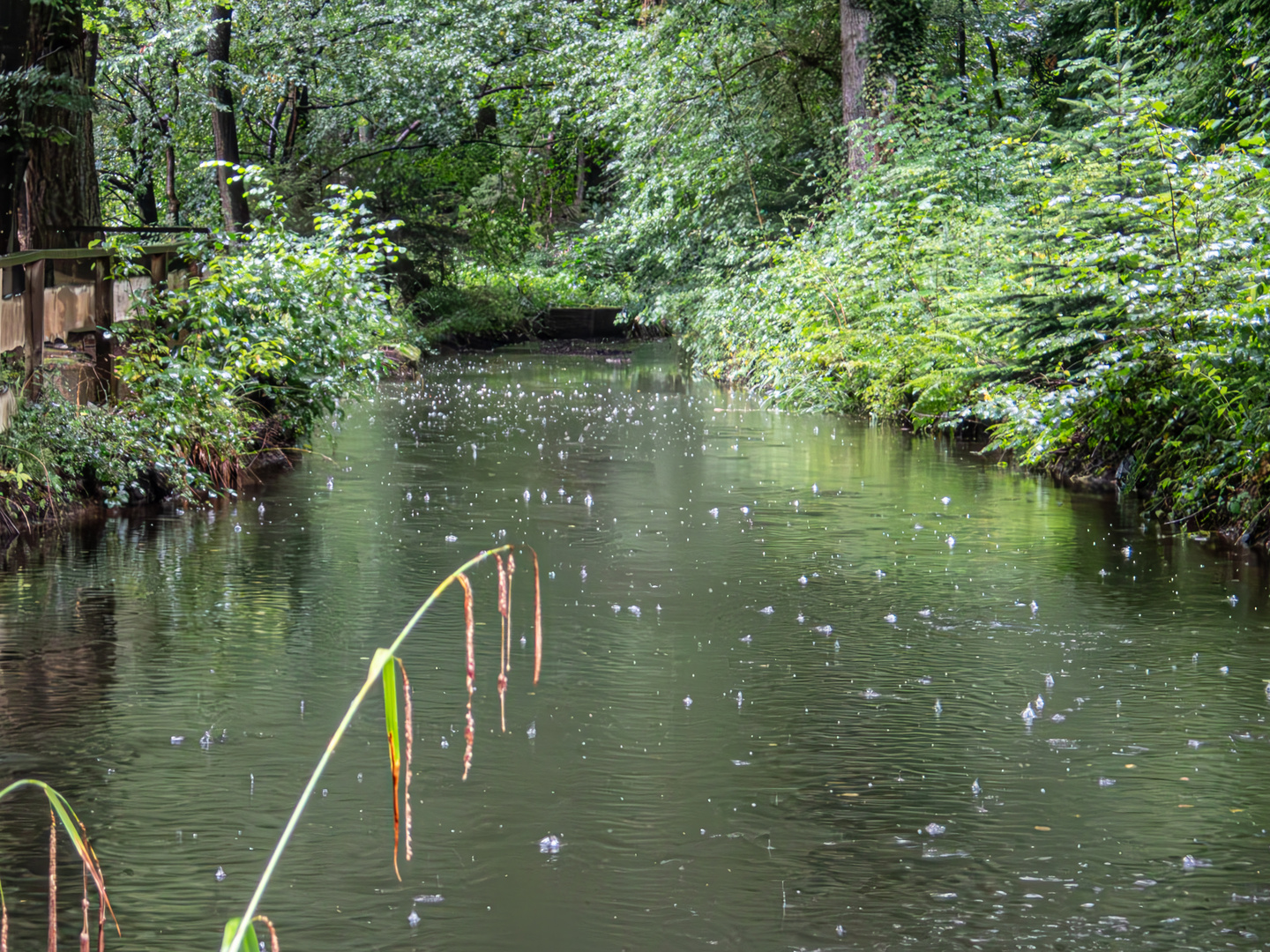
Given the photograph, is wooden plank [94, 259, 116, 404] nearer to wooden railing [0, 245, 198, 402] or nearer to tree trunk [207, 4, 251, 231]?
wooden railing [0, 245, 198, 402]

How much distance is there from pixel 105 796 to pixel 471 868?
1.39 m

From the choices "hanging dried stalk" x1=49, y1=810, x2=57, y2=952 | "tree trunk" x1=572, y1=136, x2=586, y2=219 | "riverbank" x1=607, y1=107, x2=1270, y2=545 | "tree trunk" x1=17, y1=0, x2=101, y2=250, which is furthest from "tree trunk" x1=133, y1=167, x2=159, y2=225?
"hanging dried stalk" x1=49, y1=810, x2=57, y2=952

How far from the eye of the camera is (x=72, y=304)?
10.5 meters

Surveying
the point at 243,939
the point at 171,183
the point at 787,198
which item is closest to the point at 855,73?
the point at 787,198

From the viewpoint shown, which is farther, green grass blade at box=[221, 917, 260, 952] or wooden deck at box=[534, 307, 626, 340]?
wooden deck at box=[534, 307, 626, 340]

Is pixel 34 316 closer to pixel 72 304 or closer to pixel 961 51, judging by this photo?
pixel 72 304

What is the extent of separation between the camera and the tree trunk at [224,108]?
22.7 m

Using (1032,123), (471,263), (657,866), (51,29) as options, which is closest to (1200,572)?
(657,866)

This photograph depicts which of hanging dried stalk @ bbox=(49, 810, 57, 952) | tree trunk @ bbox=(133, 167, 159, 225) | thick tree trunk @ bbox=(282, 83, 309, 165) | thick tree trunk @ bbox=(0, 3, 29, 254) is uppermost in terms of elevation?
thick tree trunk @ bbox=(282, 83, 309, 165)

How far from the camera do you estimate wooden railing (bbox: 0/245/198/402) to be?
9.59m

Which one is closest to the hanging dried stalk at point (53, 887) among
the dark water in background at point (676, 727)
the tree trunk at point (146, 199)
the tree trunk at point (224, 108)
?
the dark water in background at point (676, 727)

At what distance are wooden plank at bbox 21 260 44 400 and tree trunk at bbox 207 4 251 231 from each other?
1302 centimetres

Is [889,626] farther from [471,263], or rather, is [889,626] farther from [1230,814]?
[471,263]

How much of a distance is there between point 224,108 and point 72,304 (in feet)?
44.6
